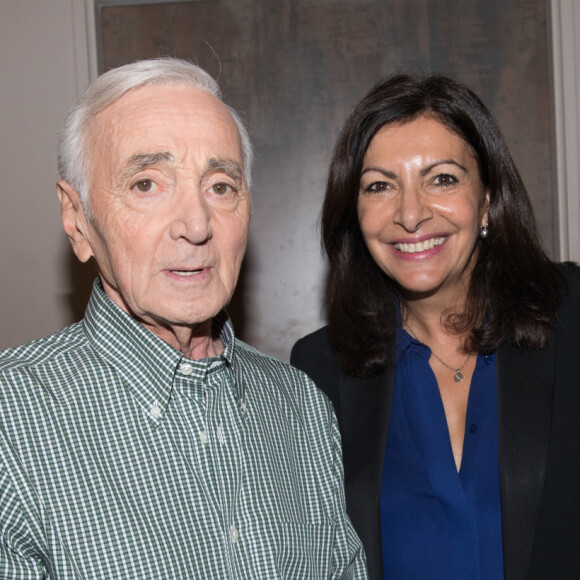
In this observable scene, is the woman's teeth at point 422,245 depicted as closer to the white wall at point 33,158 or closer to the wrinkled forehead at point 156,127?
the wrinkled forehead at point 156,127

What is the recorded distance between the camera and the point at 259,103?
2662 millimetres

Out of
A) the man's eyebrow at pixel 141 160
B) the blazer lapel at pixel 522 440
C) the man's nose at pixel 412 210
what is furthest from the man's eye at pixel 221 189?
the blazer lapel at pixel 522 440

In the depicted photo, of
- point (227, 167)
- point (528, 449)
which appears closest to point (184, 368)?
point (227, 167)

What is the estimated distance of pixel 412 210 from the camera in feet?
5.78

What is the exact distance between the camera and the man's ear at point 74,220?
138 cm

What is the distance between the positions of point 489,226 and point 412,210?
1.04ft

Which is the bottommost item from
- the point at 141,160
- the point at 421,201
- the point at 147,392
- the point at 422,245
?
the point at 147,392

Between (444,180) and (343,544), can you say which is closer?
(343,544)

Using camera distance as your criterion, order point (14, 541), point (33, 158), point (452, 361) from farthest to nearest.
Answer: point (33, 158), point (452, 361), point (14, 541)

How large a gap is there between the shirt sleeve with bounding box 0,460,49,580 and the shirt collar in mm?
271

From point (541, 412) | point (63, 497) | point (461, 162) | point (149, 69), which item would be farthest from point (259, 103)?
point (63, 497)

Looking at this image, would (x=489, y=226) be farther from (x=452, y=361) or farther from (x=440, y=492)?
(x=440, y=492)

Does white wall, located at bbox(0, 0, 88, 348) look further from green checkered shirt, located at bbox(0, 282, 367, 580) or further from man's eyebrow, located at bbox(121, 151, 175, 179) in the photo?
man's eyebrow, located at bbox(121, 151, 175, 179)

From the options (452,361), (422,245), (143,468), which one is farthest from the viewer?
(452,361)
